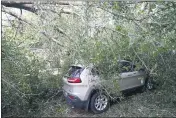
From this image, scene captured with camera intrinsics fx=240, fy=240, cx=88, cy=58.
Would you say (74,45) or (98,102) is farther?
(98,102)

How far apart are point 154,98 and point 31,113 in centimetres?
105

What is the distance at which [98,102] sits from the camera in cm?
170

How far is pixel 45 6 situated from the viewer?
154 cm

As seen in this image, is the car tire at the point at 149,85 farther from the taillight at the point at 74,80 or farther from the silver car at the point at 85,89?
the taillight at the point at 74,80

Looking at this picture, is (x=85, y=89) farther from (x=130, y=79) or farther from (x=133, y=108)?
(x=130, y=79)

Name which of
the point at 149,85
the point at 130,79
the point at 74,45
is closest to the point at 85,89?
the point at 74,45

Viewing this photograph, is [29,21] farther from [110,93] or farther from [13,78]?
[110,93]

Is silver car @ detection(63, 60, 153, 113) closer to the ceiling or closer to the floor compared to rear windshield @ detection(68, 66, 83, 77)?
closer to the floor

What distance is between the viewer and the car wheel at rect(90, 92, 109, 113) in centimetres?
168

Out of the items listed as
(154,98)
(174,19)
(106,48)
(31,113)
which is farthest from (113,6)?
(154,98)

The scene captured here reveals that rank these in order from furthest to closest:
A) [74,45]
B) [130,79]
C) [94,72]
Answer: [130,79] < [94,72] < [74,45]

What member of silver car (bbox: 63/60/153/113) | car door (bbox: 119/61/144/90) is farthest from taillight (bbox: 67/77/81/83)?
car door (bbox: 119/61/144/90)

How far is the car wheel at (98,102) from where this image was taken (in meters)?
1.68

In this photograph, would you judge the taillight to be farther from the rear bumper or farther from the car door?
the car door
